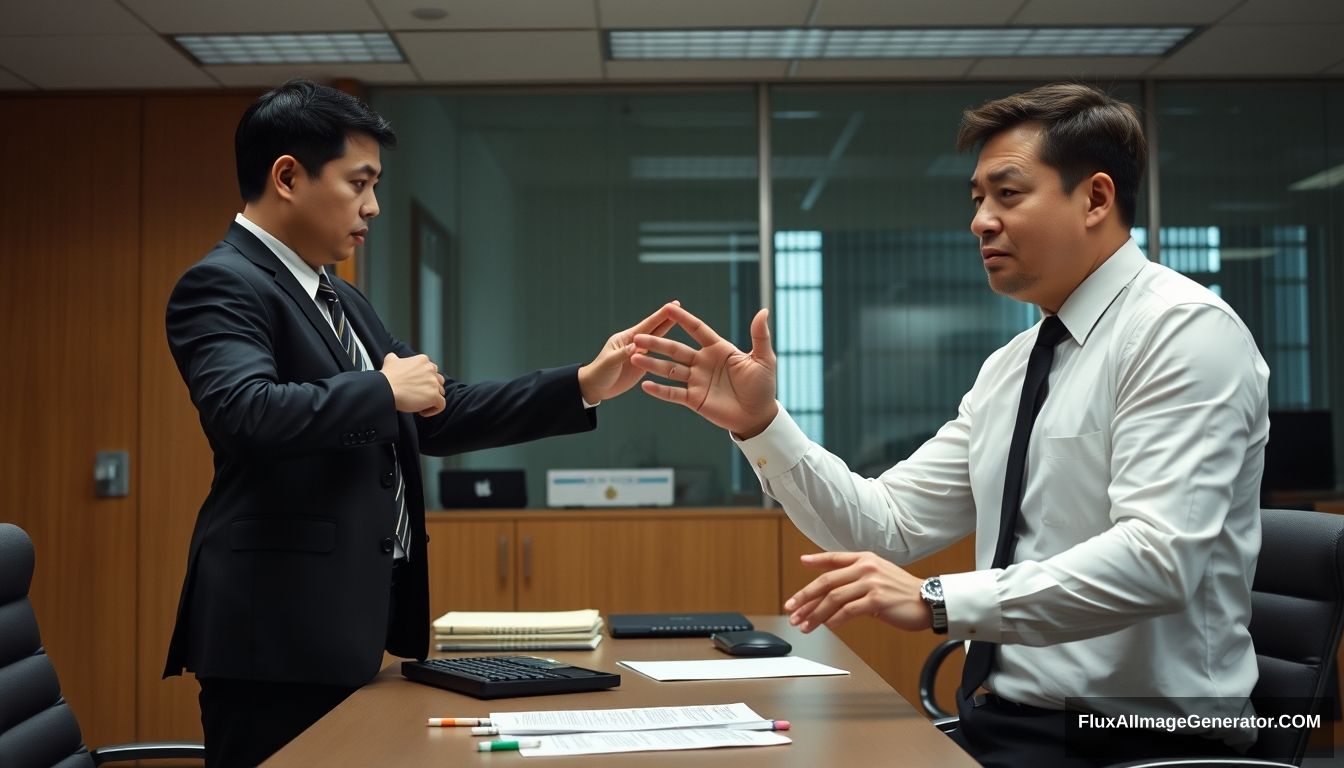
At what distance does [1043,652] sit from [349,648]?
1.09m

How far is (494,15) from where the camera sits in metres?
4.12

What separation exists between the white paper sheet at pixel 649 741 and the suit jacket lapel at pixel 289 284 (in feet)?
2.98

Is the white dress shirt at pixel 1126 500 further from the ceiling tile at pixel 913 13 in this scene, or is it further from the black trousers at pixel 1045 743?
the ceiling tile at pixel 913 13

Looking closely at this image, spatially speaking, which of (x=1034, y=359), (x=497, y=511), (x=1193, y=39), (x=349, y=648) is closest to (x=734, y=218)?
(x=497, y=511)

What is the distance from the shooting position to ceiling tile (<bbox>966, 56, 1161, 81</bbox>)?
4.67m

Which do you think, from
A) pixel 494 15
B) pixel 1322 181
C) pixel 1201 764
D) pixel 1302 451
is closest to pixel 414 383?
pixel 1201 764

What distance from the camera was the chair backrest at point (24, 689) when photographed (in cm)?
185

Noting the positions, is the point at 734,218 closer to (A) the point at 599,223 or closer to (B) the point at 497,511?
(A) the point at 599,223

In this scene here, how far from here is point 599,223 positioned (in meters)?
4.97

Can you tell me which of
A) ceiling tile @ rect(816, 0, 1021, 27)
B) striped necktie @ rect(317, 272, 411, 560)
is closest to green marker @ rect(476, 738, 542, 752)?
striped necktie @ rect(317, 272, 411, 560)

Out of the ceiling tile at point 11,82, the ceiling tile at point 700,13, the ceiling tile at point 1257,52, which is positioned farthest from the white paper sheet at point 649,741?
the ceiling tile at point 11,82

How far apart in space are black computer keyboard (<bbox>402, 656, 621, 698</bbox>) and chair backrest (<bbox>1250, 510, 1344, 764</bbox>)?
0.97m

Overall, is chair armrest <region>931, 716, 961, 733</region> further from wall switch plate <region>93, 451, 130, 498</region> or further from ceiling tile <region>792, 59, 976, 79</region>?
wall switch plate <region>93, 451, 130, 498</region>

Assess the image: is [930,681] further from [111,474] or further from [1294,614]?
[111,474]
